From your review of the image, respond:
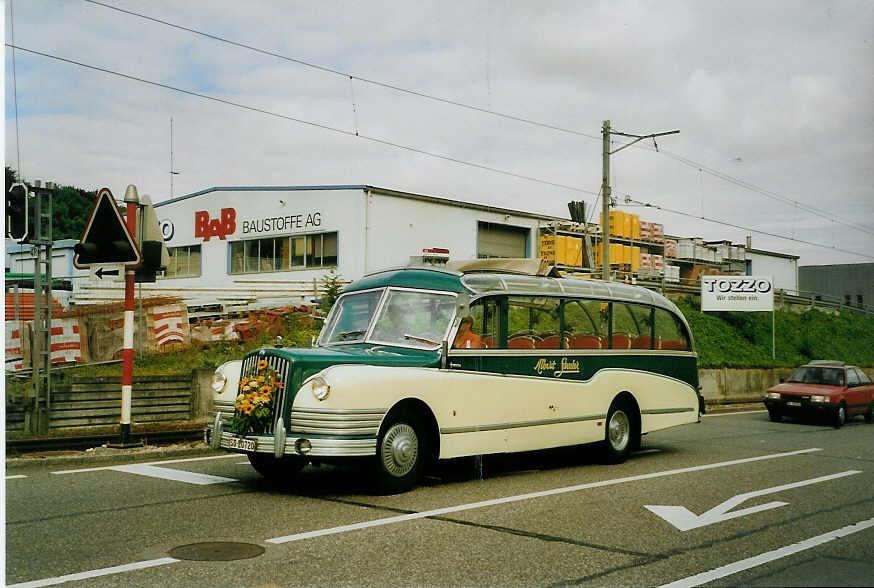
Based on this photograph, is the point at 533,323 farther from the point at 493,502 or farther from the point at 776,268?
the point at 776,268

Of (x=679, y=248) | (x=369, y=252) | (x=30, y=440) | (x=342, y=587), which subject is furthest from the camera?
(x=679, y=248)

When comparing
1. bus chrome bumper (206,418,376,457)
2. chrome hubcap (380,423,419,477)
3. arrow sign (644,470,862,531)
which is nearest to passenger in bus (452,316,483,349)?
chrome hubcap (380,423,419,477)

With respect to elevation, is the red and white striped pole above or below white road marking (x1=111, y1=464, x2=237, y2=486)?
above

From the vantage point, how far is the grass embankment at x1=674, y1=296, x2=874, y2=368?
41.8 metres

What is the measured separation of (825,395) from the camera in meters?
23.1

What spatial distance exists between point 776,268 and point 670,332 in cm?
6652

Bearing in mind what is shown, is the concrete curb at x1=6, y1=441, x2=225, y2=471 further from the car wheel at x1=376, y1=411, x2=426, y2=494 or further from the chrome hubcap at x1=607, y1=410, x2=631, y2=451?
the chrome hubcap at x1=607, y1=410, x2=631, y2=451

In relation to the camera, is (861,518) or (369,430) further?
(369,430)

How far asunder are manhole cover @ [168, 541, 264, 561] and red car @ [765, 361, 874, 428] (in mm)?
19411

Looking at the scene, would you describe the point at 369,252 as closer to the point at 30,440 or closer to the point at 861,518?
the point at 30,440

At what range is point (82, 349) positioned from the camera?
24.1 m

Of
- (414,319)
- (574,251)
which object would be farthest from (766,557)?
(574,251)

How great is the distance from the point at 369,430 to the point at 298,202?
3310 cm

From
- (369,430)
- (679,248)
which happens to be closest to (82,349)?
(369,430)
